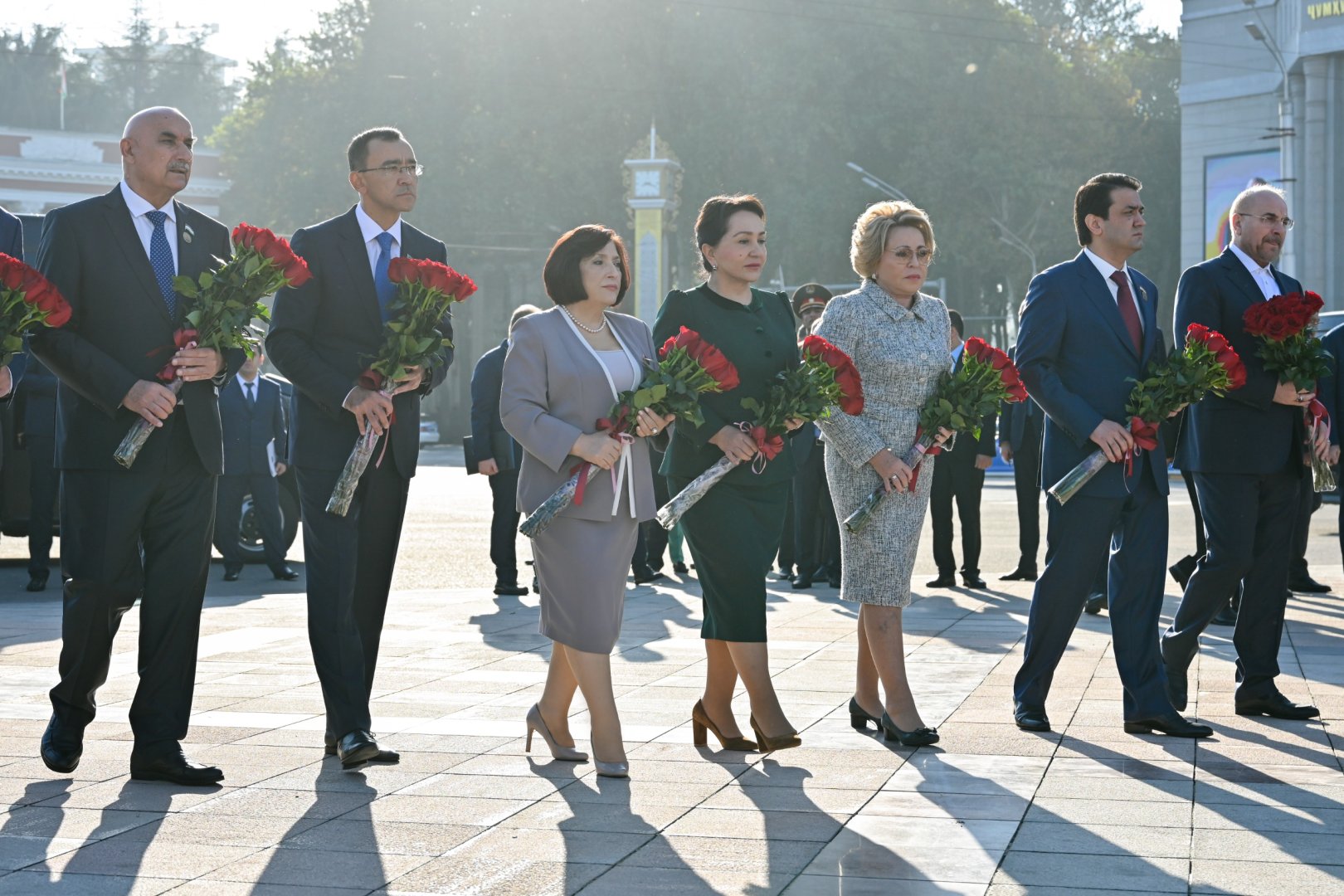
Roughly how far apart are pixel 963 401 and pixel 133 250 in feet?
9.65

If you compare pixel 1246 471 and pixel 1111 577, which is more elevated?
pixel 1246 471

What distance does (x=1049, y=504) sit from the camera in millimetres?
6859

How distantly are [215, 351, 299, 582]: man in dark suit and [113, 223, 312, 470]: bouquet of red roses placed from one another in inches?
314

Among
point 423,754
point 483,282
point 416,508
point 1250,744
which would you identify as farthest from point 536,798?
point 483,282

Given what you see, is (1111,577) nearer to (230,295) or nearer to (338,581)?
(338,581)

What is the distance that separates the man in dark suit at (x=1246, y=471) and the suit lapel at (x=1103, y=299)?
49 centimetres

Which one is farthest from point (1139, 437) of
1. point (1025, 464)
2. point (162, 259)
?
point (1025, 464)

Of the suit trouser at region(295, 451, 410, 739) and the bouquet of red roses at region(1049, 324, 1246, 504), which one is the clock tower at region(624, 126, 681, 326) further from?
the suit trouser at region(295, 451, 410, 739)

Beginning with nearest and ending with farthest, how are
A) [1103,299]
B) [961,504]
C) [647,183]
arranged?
1. [1103,299]
2. [961,504]
3. [647,183]

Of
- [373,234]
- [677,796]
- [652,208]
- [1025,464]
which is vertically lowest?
[677,796]

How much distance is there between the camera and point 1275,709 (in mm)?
7070

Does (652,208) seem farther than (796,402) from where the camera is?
Yes

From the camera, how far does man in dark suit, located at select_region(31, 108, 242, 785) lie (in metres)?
5.89

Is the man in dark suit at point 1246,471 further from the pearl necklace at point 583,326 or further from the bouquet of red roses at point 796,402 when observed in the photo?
the pearl necklace at point 583,326
